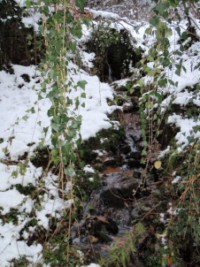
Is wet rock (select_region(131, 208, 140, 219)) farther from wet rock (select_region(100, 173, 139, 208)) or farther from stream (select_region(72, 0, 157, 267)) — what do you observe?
wet rock (select_region(100, 173, 139, 208))

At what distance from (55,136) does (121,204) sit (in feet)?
6.20

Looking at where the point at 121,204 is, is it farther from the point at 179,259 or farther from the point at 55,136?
the point at 55,136

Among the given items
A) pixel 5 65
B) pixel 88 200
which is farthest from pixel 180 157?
pixel 5 65

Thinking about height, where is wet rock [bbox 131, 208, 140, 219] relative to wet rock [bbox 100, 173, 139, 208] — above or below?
below

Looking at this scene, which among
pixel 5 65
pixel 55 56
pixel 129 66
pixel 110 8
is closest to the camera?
pixel 55 56

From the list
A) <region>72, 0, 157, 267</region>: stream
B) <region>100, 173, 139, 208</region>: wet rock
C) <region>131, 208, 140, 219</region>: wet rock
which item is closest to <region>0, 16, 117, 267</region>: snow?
<region>72, 0, 157, 267</region>: stream

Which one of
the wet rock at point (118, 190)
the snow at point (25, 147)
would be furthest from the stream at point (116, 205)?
the snow at point (25, 147)

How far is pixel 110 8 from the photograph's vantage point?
10.7 metres

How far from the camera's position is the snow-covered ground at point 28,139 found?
3.28m

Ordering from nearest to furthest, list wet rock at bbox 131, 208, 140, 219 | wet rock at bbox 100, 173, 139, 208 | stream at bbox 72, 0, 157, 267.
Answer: stream at bbox 72, 0, 157, 267, wet rock at bbox 131, 208, 140, 219, wet rock at bbox 100, 173, 139, 208

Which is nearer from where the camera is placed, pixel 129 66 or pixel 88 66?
pixel 88 66

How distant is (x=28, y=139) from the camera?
4.33 metres

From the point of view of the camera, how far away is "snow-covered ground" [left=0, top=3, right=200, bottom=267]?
10.8 feet

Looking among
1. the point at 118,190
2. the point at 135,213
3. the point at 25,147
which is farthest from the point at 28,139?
the point at 135,213
